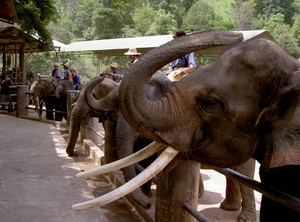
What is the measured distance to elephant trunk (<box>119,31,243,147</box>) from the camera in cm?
181

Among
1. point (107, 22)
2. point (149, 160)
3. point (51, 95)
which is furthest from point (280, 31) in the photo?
point (149, 160)

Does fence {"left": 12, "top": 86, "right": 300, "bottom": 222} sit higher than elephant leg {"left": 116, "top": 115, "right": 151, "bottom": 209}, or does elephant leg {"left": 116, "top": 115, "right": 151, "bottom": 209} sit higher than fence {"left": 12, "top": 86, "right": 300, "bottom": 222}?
fence {"left": 12, "top": 86, "right": 300, "bottom": 222}

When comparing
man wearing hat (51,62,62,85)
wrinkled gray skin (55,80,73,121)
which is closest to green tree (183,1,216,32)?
man wearing hat (51,62,62,85)

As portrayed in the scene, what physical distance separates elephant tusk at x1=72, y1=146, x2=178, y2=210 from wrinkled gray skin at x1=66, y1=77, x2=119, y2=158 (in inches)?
149

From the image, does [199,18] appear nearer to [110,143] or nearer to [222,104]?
[110,143]

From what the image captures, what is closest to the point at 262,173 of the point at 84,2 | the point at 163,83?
the point at 163,83

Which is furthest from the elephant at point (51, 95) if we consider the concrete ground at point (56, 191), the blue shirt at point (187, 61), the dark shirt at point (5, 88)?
the blue shirt at point (187, 61)

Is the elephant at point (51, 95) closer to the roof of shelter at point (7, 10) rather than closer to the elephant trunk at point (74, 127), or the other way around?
the roof of shelter at point (7, 10)

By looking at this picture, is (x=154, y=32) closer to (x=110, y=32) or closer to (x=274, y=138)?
(x=110, y=32)

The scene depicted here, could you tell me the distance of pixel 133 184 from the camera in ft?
5.75

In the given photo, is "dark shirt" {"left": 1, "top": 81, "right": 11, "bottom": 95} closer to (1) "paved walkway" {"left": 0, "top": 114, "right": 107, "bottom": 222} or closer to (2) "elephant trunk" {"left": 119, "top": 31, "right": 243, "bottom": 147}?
(1) "paved walkway" {"left": 0, "top": 114, "right": 107, "bottom": 222}

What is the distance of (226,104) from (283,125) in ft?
0.85

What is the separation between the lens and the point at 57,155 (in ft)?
22.2

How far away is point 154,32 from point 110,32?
27.1ft
